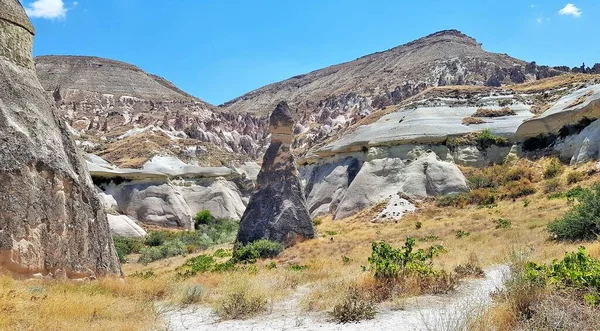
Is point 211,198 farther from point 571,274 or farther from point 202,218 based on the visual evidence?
point 571,274

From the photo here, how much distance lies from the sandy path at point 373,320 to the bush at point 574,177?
14.5 metres

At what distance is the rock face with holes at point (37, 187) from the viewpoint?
6344 millimetres

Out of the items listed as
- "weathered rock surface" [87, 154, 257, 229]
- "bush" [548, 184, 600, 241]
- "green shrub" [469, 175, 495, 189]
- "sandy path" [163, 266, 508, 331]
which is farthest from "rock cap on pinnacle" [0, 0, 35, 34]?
"green shrub" [469, 175, 495, 189]

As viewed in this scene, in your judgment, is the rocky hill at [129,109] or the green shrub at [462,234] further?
the rocky hill at [129,109]

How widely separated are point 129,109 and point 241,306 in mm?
78257

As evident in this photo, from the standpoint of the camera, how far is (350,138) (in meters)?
30.9

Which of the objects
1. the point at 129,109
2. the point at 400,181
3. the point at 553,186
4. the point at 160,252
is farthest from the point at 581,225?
the point at 129,109

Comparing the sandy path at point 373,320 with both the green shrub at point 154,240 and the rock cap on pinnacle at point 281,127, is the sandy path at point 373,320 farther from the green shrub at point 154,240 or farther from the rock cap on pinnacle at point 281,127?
the green shrub at point 154,240

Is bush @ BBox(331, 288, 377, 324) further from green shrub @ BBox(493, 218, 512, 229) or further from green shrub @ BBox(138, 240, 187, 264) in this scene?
green shrub @ BBox(138, 240, 187, 264)

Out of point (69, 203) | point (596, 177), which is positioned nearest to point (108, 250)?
point (69, 203)

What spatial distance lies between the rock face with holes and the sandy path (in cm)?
188

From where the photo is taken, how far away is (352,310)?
18.5 ft

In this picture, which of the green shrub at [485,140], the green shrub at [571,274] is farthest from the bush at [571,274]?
the green shrub at [485,140]

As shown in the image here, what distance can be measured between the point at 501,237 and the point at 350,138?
63.1 ft
